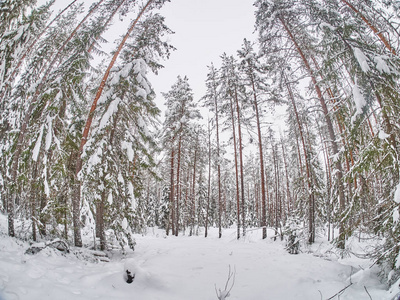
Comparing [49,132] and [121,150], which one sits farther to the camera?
[121,150]

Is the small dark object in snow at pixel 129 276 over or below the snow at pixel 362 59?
below

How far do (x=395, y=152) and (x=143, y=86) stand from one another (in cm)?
789

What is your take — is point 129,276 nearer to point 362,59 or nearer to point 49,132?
point 49,132

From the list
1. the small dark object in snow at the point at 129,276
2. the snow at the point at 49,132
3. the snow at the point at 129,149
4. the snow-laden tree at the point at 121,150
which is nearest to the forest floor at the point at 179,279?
the small dark object in snow at the point at 129,276

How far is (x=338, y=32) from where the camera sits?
4168mm

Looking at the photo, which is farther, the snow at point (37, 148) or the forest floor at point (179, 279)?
the snow at point (37, 148)

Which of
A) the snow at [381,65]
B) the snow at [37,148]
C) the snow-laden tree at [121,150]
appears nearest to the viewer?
the snow at [381,65]

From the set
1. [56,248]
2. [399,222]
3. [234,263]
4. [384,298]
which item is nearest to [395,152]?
[399,222]

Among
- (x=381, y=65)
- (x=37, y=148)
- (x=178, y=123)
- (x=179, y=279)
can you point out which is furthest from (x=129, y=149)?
(x=178, y=123)

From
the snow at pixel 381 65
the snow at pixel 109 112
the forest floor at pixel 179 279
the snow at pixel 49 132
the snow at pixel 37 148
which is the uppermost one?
the snow at pixel 109 112

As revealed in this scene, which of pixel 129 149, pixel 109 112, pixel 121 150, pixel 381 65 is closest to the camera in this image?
pixel 381 65

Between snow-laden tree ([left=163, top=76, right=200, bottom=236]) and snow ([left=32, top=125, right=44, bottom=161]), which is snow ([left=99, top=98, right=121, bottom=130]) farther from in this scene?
snow-laden tree ([left=163, top=76, right=200, bottom=236])

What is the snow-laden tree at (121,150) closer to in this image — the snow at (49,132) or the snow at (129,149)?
the snow at (129,149)

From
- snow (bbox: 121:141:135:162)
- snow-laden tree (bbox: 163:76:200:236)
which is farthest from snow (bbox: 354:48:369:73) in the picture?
snow-laden tree (bbox: 163:76:200:236)
